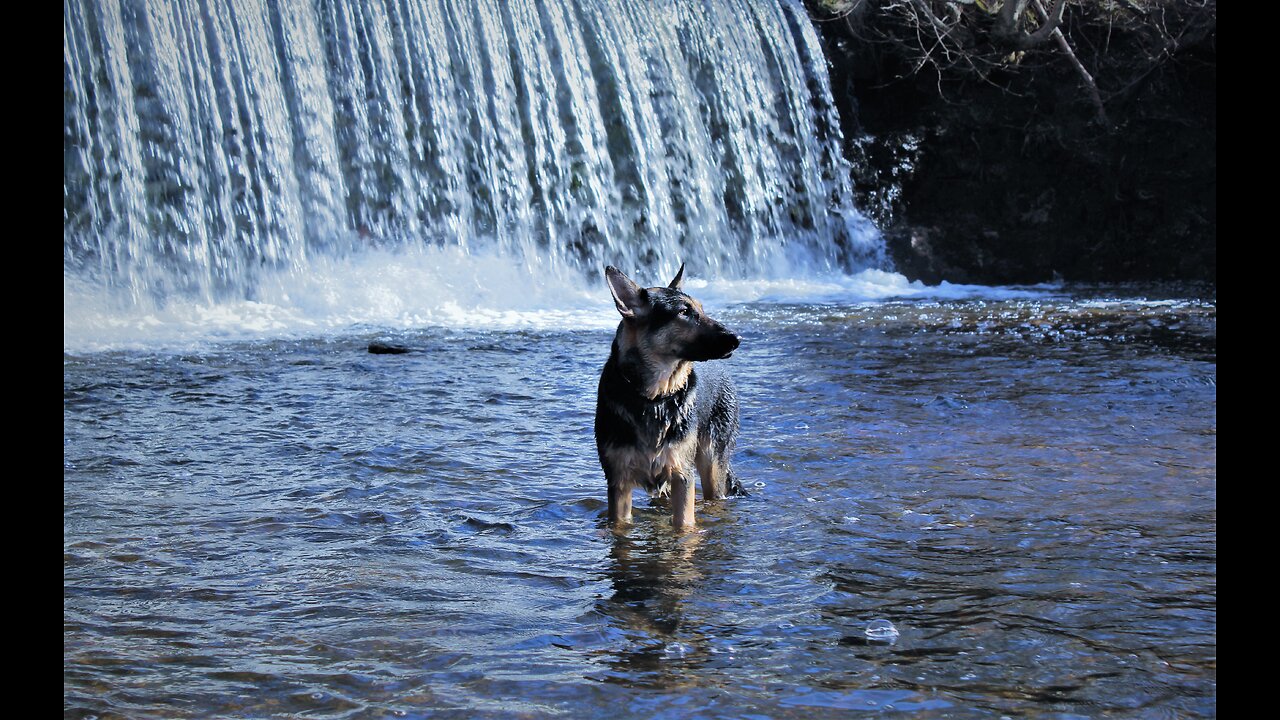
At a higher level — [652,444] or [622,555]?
[652,444]

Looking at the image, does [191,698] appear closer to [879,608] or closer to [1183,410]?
[879,608]

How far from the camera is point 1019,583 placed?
395 centimetres

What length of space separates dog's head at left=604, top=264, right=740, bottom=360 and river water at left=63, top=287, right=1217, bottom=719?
741 millimetres

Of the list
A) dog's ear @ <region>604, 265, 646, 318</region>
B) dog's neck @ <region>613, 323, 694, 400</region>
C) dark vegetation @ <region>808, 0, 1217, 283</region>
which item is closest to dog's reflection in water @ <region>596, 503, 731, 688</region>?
dog's neck @ <region>613, 323, 694, 400</region>

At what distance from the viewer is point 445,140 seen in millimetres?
15727

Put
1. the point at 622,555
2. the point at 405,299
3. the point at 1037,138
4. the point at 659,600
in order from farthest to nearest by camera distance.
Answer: the point at 1037,138
the point at 405,299
the point at 622,555
the point at 659,600

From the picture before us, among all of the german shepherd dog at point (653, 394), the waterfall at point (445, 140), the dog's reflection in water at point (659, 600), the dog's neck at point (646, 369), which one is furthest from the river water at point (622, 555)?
the waterfall at point (445, 140)

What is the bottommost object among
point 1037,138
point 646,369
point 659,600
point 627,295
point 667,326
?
point 659,600

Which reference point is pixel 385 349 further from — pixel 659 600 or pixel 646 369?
pixel 659 600

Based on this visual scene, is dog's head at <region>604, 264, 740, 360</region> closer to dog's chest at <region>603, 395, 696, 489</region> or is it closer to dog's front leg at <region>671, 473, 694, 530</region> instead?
dog's chest at <region>603, 395, 696, 489</region>

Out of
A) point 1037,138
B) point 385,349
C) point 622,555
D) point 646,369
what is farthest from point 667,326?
point 1037,138

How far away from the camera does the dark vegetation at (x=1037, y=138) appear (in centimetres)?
1748

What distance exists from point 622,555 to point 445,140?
12148mm

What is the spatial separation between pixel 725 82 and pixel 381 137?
17.8 feet
